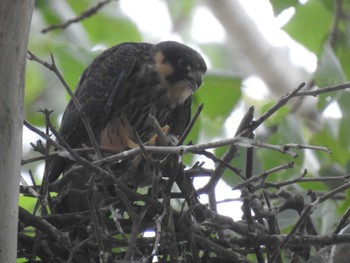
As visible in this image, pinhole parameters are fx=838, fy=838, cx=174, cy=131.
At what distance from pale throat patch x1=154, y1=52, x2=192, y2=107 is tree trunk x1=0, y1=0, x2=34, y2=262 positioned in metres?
1.57

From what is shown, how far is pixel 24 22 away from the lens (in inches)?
90.5

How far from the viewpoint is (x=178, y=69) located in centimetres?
382

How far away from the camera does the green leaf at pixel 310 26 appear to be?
409 centimetres

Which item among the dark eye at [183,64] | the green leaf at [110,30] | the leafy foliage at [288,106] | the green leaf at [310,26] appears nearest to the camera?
the leafy foliage at [288,106]

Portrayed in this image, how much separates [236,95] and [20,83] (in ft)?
5.97

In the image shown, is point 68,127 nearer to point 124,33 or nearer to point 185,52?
point 185,52

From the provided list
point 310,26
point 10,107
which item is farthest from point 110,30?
point 10,107

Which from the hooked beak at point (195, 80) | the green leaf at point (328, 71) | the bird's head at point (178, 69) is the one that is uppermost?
the bird's head at point (178, 69)

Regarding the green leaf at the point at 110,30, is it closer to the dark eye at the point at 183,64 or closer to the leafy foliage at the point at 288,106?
the leafy foliage at the point at 288,106

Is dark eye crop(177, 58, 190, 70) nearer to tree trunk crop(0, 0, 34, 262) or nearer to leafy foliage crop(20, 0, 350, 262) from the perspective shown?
leafy foliage crop(20, 0, 350, 262)

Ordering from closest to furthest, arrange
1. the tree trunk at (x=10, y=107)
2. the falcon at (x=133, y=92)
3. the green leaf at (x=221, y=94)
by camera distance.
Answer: the tree trunk at (x=10, y=107), the falcon at (x=133, y=92), the green leaf at (x=221, y=94)

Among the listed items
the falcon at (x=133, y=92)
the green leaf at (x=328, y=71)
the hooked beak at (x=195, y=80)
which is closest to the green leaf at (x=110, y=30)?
the falcon at (x=133, y=92)

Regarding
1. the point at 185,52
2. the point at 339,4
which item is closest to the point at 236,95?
the point at 185,52

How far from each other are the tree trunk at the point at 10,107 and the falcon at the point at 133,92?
4.42ft
